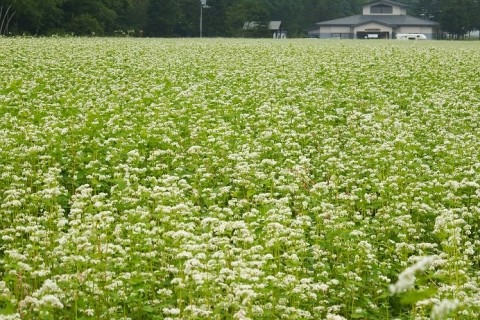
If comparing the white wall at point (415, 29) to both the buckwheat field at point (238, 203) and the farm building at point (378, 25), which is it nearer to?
the farm building at point (378, 25)

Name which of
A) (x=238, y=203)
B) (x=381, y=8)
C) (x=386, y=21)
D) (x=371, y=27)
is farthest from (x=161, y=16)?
(x=238, y=203)

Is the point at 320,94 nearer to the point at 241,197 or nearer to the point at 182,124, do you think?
the point at 182,124

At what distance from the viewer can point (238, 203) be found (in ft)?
27.0

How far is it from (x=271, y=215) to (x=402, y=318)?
5.64ft

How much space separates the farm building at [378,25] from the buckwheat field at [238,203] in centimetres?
9317

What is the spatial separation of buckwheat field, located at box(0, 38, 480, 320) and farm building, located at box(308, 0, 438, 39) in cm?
9317

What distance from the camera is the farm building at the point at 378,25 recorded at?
111 meters

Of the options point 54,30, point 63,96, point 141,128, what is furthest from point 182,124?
point 54,30

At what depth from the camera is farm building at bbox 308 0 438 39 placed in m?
111

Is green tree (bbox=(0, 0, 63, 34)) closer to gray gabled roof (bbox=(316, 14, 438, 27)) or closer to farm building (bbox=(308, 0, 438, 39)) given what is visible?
farm building (bbox=(308, 0, 438, 39))

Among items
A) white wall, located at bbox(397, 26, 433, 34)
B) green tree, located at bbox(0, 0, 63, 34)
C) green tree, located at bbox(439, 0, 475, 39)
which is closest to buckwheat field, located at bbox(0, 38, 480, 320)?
green tree, located at bbox(0, 0, 63, 34)

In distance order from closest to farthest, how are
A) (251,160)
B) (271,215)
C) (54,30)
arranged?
(271,215) < (251,160) < (54,30)

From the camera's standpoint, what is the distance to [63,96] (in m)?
16.8

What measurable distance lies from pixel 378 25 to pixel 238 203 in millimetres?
107428
